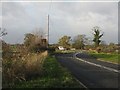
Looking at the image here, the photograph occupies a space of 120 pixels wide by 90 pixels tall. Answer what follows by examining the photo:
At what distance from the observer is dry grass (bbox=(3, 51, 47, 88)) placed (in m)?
16.9

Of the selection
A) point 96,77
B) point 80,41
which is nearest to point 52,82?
point 96,77

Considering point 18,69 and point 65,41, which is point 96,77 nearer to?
point 18,69

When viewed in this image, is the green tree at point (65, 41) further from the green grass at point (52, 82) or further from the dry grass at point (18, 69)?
the dry grass at point (18, 69)

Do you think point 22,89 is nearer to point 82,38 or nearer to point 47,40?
point 47,40

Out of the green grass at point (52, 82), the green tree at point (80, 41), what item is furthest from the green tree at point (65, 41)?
the green grass at point (52, 82)

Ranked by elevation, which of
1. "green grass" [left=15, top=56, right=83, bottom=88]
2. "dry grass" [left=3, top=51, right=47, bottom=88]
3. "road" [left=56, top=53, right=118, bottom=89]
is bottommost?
"road" [left=56, top=53, right=118, bottom=89]

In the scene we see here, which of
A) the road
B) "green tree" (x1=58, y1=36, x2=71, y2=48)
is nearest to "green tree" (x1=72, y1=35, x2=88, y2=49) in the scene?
"green tree" (x1=58, y1=36, x2=71, y2=48)

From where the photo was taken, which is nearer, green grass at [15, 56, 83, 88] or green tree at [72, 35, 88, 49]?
green grass at [15, 56, 83, 88]

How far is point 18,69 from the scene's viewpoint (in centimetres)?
1764

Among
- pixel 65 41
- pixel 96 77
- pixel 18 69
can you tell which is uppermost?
pixel 65 41

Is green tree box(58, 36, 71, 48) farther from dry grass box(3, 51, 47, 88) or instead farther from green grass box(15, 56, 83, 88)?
dry grass box(3, 51, 47, 88)

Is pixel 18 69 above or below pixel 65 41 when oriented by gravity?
below

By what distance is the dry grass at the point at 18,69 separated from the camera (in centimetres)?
1691

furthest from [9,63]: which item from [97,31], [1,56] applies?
[97,31]
